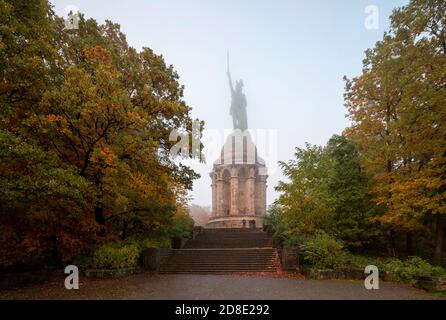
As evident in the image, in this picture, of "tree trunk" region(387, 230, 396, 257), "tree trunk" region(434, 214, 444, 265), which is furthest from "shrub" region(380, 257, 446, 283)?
"tree trunk" region(387, 230, 396, 257)

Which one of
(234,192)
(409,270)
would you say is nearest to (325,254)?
(409,270)

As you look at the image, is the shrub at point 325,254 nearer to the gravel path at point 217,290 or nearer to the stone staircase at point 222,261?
the gravel path at point 217,290

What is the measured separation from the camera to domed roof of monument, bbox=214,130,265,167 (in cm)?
4209

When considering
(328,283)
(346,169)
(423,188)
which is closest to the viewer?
(328,283)

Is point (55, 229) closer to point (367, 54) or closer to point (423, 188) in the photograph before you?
point (423, 188)

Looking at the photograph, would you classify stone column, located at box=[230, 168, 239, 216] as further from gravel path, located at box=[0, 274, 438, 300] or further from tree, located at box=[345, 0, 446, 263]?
gravel path, located at box=[0, 274, 438, 300]

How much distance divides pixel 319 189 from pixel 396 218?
Result: 4294mm

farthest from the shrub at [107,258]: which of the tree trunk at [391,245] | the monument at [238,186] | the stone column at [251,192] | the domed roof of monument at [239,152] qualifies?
the domed roof of monument at [239,152]

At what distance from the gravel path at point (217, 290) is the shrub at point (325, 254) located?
4.48ft

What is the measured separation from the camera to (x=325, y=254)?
15016 mm

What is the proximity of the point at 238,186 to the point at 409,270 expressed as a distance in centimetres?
2912

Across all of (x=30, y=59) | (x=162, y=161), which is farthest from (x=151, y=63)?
(x=30, y=59)

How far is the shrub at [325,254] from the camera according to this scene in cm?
1481

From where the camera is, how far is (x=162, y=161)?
56.2 feet
